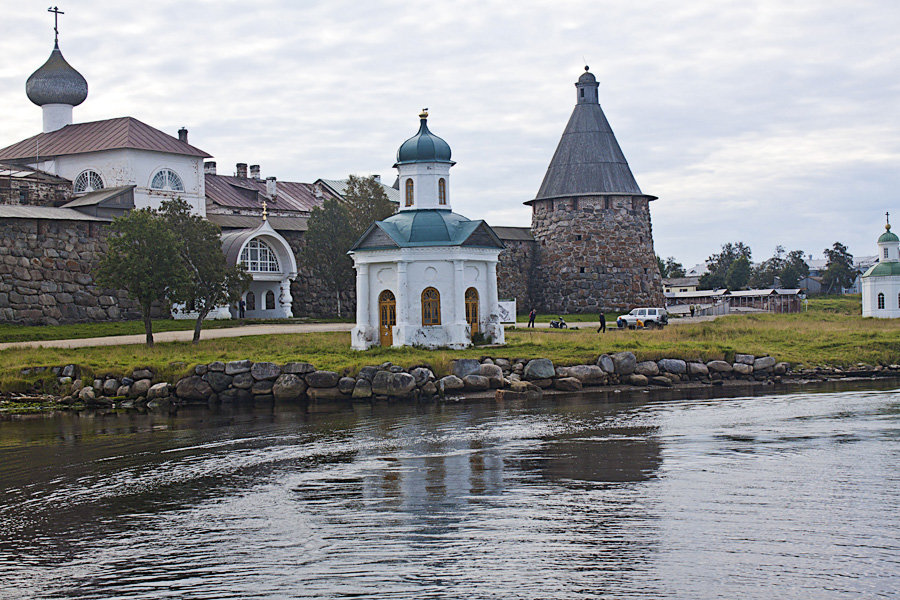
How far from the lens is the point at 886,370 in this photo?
27.5m

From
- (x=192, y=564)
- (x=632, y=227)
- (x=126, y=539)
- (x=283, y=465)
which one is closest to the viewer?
(x=192, y=564)

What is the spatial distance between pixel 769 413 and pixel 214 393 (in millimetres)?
12860

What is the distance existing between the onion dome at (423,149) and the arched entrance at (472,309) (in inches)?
159

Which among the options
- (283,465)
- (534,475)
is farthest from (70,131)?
(534,475)

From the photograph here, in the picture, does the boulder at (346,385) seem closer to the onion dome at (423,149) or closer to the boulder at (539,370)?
the boulder at (539,370)

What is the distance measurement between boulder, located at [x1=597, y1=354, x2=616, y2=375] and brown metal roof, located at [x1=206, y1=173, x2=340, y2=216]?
31005 millimetres

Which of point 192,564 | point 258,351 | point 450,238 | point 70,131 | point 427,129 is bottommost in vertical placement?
point 192,564

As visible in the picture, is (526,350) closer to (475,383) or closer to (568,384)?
(568,384)

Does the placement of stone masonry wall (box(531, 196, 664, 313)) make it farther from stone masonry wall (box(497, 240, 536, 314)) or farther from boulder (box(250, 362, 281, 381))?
boulder (box(250, 362, 281, 381))

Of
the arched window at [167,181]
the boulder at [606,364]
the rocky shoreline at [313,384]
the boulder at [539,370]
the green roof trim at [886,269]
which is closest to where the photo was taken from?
the rocky shoreline at [313,384]

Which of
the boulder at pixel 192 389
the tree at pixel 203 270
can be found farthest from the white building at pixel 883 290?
the boulder at pixel 192 389

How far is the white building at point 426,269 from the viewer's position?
27.7 metres

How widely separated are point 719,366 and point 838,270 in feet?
204

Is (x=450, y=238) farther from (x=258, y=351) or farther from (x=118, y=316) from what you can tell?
(x=118, y=316)
